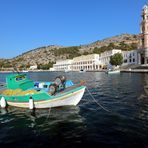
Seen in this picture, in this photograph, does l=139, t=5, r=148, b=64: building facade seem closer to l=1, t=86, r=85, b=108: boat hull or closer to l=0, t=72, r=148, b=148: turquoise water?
l=0, t=72, r=148, b=148: turquoise water

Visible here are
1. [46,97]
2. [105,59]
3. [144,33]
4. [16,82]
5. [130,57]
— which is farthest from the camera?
[105,59]

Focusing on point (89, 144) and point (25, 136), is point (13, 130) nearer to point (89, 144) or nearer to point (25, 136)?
point (25, 136)

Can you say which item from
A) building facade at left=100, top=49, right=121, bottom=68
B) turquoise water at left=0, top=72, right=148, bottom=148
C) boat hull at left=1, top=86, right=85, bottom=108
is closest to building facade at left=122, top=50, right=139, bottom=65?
building facade at left=100, top=49, right=121, bottom=68

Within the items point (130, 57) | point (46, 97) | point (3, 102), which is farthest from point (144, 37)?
point (3, 102)

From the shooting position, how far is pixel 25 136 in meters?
14.7

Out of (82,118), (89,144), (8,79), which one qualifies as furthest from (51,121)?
(8,79)

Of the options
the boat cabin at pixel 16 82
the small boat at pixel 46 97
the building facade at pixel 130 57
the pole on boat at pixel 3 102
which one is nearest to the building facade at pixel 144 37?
the building facade at pixel 130 57

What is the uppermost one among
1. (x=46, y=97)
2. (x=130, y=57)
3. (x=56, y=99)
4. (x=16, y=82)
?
(x=130, y=57)

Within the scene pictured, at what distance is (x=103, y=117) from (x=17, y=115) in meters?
7.90

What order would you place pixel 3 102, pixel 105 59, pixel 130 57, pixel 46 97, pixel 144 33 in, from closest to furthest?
pixel 46 97
pixel 3 102
pixel 144 33
pixel 130 57
pixel 105 59

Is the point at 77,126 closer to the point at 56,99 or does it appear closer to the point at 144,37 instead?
the point at 56,99

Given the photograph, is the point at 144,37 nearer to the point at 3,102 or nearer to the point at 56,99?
the point at 56,99

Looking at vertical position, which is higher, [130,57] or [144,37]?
[144,37]

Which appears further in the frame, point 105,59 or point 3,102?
point 105,59
